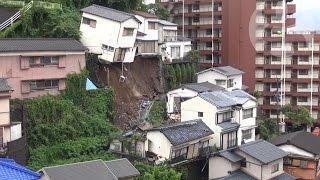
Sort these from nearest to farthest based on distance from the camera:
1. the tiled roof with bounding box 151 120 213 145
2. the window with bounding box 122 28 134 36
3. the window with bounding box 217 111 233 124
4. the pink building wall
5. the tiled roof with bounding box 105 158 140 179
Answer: the tiled roof with bounding box 105 158 140 179, the pink building wall, the tiled roof with bounding box 151 120 213 145, the window with bounding box 217 111 233 124, the window with bounding box 122 28 134 36

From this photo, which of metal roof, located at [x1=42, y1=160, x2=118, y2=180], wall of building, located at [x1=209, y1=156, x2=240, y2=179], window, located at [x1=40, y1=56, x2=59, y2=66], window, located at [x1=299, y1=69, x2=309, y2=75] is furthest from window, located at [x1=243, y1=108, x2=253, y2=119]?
metal roof, located at [x1=42, y1=160, x2=118, y2=180]

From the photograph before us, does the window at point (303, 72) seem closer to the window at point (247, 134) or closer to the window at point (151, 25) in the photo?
the window at point (247, 134)

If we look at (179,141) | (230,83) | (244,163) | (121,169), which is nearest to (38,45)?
(179,141)

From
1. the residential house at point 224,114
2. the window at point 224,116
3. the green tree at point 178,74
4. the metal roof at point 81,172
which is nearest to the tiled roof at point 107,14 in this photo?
the residential house at point 224,114

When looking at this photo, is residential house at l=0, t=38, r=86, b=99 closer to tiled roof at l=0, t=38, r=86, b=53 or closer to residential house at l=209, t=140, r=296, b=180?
tiled roof at l=0, t=38, r=86, b=53

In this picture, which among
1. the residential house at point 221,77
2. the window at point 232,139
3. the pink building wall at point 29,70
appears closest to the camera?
the pink building wall at point 29,70

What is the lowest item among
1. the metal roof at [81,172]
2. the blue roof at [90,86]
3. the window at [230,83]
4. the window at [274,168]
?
the window at [274,168]

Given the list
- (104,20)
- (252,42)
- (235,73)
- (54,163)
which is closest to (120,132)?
(54,163)
